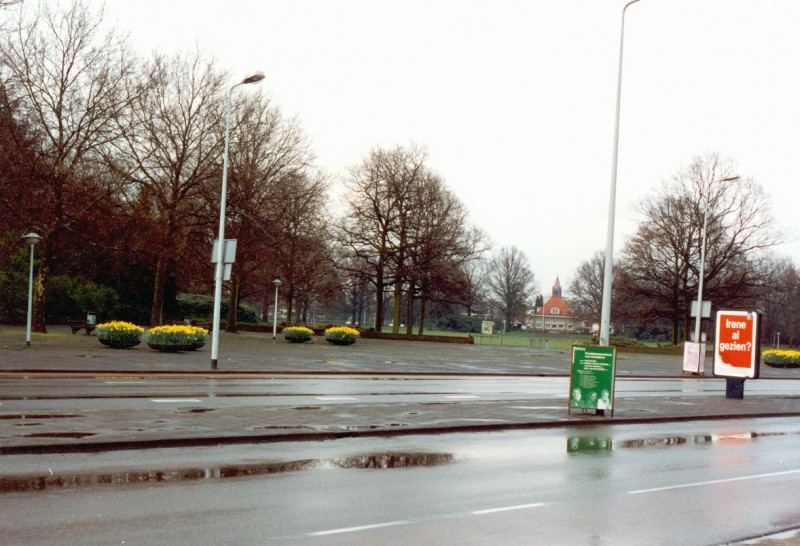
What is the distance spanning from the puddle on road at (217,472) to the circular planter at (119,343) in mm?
22987

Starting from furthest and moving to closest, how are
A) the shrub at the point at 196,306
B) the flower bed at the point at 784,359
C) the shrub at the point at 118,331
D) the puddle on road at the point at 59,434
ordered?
1. the shrub at the point at 196,306
2. the flower bed at the point at 784,359
3. the shrub at the point at 118,331
4. the puddle on road at the point at 59,434

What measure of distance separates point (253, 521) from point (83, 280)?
51686mm

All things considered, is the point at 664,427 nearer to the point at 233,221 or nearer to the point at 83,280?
the point at 233,221

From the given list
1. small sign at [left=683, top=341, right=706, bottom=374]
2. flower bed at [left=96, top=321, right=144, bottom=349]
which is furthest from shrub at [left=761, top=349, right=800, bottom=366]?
flower bed at [left=96, top=321, right=144, bottom=349]

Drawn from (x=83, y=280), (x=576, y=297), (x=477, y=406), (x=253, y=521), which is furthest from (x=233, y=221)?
(x=576, y=297)

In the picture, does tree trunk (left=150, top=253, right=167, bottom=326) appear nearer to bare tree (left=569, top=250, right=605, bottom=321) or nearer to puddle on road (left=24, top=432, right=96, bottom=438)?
puddle on road (left=24, top=432, right=96, bottom=438)

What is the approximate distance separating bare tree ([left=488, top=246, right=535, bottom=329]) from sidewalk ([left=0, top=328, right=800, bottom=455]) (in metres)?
92.9

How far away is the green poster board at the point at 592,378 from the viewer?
16.1m

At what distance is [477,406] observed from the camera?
17.3 meters

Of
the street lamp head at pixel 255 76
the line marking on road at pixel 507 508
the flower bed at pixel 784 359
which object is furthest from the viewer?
the flower bed at pixel 784 359

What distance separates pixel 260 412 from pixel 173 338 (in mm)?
17929

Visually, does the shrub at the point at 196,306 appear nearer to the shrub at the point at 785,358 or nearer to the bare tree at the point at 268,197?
the bare tree at the point at 268,197

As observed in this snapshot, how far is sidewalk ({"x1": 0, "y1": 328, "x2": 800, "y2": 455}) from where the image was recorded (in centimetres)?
1123

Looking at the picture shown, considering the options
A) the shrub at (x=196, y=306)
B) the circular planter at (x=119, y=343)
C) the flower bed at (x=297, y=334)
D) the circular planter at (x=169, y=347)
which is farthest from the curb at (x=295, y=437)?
the shrub at (x=196, y=306)
